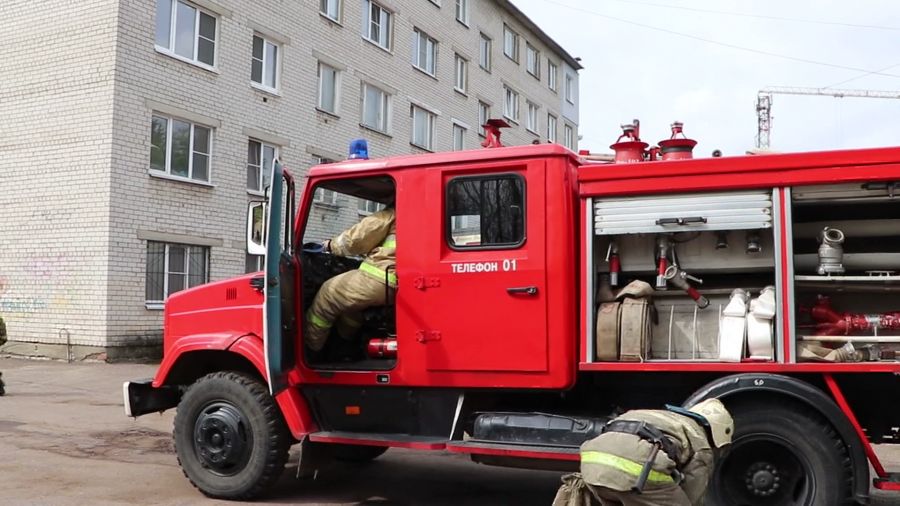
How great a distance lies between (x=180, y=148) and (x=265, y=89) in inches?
122

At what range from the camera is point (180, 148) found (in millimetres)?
16891

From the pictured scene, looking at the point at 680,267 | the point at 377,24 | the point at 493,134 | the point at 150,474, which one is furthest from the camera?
the point at 377,24

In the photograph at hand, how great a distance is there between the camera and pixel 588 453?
339 centimetres

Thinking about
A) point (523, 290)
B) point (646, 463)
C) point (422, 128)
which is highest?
point (422, 128)

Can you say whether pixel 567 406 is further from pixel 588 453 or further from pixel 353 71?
pixel 353 71

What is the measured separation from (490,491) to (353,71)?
17691 millimetres

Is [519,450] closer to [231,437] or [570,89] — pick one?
[231,437]

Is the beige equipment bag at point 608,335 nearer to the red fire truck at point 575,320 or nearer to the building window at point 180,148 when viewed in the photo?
the red fire truck at point 575,320

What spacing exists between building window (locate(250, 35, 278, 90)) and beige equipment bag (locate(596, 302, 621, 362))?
1560cm

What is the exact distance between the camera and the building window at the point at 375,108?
23.0m

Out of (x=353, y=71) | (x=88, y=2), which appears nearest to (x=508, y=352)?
(x=88, y=2)

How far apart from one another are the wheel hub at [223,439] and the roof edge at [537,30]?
27469 millimetres

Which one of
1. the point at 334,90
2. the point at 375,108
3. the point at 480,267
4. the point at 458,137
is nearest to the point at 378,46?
the point at 375,108

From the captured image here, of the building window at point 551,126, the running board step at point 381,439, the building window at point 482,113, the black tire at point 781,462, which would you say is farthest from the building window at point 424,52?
the black tire at point 781,462
